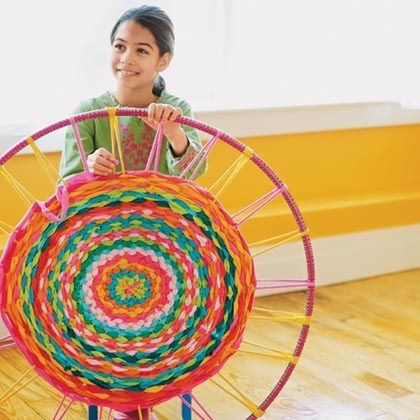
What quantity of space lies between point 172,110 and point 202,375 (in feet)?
1.41

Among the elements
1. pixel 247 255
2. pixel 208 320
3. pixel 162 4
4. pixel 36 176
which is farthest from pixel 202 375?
pixel 162 4

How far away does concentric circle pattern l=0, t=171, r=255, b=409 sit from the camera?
142 centimetres

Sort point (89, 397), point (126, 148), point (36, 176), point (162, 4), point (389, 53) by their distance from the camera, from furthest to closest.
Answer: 1. point (389, 53)
2. point (162, 4)
3. point (36, 176)
4. point (126, 148)
5. point (89, 397)

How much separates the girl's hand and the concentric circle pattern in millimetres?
96

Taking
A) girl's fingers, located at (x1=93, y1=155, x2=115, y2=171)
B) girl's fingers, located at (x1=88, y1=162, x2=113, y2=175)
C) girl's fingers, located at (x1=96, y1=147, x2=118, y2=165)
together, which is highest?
girl's fingers, located at (x1=96, y1=147, x2=118, y2=165)

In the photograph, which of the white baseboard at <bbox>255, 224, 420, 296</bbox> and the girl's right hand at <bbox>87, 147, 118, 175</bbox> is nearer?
the girl's right hand at <bbox>87, 147, 118, 175</bbox>

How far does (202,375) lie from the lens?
147 centimetres

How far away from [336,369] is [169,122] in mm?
892

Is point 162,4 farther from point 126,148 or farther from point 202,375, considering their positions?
point 202,375

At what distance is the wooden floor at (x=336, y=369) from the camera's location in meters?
1.90

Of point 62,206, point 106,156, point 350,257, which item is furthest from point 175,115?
point 350,257

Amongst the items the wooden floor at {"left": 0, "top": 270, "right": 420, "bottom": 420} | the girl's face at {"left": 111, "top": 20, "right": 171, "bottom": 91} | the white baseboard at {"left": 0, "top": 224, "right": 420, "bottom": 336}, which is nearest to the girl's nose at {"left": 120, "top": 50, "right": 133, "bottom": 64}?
the girl's face at {"left": 111, "top": 20, "right": 171, "bottom": 91}

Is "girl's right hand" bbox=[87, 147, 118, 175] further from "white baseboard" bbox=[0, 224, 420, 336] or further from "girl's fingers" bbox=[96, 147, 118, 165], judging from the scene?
"white baseboard" bbox=[0, 224, 420, 336]

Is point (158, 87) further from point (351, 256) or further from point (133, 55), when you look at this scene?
point (351, 256)
